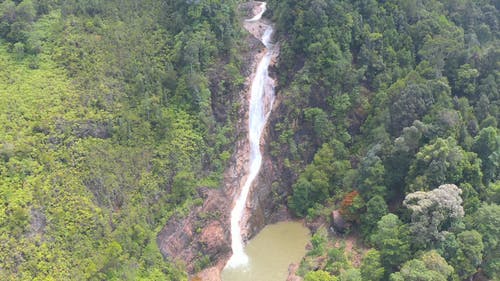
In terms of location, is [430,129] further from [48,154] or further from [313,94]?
[48,154]

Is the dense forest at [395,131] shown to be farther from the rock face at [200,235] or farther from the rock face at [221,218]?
the rock face at [200,235]

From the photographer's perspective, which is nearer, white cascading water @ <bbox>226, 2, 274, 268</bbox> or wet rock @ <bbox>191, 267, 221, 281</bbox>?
wet rock @ <bbox>191, 267, 221, 281</bbox>

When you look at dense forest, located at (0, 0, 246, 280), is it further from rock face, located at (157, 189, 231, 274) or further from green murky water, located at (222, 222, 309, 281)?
green murky water, located at (222, 222, 309, 281)

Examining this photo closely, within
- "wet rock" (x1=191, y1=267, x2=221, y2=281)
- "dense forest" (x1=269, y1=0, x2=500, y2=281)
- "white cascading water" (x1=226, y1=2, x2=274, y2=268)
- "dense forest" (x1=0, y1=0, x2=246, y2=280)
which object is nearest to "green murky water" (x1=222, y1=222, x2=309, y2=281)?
"wet rock" (x1=191, y1=267, x2=221, y2=281)

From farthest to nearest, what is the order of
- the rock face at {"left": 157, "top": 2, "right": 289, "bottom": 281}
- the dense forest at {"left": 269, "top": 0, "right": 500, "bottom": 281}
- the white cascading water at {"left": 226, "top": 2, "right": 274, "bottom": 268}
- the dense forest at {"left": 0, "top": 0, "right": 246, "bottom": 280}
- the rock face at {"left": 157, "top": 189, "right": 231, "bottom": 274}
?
the white cascading water at {"left": 226, "top": 2, "right": 274, "bottom": 268}, the rock face at {"left": 157, "top": 2, "right": 289, "bottom": 281}, the rock face at {"left": 157, "top": 189, "right": 231, "bottom": 274}, the dense forest at {"left": 269, "top": 0, "right": 500, "bottom": 281}, the dense forest at {"left": 0, "top": 0, "right": 246, "bottom": 280}

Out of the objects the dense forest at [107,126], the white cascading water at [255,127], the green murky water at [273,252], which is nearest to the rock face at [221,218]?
the white cascading water at [255,127]

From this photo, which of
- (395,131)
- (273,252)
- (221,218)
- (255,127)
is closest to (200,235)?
(221,218)

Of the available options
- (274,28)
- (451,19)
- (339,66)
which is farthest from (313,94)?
(451,19)
